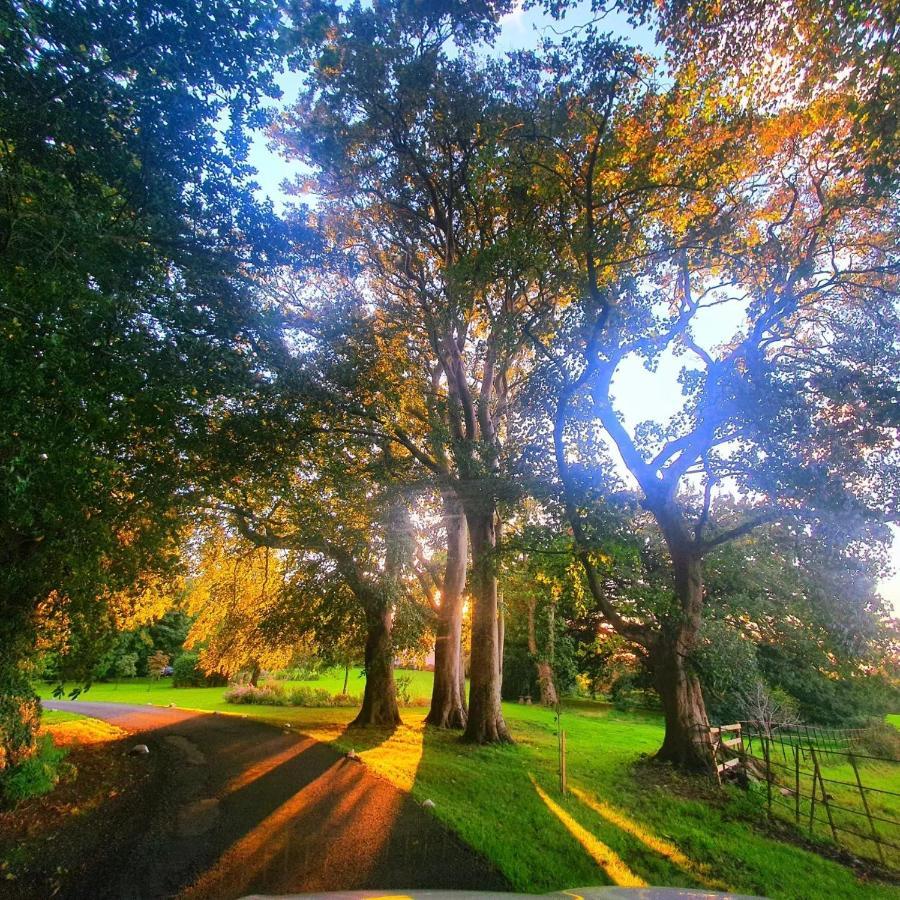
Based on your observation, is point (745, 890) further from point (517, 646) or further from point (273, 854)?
point (517, 646)

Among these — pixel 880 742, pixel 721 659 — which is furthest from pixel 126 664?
pixel 880 742

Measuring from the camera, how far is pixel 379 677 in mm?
18500

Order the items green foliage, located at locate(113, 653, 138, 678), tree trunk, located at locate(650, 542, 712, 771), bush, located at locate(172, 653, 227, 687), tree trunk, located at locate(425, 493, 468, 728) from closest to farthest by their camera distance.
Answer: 1. tree trunk, located at locate(650, 542, 712, 771)
2. tree trunk, located at locate(425, 493, 468, 728)
3. green foliage, located at locate(113, 653, 138, 678)
4. bush, located at locate(172, 653, 227, 687)

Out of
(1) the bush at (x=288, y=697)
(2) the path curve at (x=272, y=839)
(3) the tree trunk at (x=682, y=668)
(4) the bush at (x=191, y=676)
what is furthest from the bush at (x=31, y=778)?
(4) the bush at (x=191, y=676)

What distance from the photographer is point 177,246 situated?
827cm

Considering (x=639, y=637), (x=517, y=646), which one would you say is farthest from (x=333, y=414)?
(x=517, y=646)

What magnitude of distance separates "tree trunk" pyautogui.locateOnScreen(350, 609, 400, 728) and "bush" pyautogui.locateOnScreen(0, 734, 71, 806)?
32.9ft

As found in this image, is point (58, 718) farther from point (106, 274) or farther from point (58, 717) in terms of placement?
point (106, 274)

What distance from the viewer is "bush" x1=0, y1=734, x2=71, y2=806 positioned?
25.0 ft

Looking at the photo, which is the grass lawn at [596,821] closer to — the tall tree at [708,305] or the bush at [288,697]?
the tall tree at [708,305]

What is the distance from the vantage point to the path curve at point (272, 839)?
5.23 metres

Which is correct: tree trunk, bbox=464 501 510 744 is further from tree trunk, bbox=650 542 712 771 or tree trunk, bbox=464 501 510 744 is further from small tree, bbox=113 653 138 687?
small tree, bbox=113 653 138 687

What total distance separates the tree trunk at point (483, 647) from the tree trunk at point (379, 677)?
419 centimetres

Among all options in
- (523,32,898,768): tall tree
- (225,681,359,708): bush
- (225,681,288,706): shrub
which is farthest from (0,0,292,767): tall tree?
(225,681,288,706): shrub
